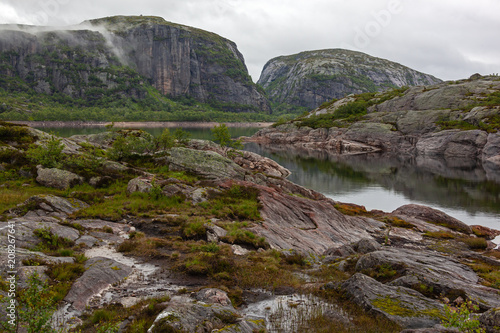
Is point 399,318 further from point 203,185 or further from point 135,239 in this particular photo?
point 203,185

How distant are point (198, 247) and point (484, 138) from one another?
114458 millimetres

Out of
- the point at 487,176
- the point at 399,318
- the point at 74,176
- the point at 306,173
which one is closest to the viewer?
the point at 399,318

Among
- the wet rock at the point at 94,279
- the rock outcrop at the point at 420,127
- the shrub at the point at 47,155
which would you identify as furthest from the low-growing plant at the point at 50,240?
the rock outcrop at the point at 420,127

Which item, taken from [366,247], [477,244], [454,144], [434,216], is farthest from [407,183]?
[366,247]

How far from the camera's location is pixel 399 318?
10289mm

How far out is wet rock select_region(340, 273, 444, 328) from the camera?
10.2 m

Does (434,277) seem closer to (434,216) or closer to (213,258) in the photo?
(213,258)

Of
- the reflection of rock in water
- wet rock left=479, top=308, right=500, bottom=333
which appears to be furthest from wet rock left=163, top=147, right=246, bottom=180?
wet rock left=479, top=308, right=500, bottom=333

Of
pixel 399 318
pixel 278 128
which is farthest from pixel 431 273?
pixel 278 128

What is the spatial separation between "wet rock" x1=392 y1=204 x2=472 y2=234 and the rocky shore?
1.12 meters

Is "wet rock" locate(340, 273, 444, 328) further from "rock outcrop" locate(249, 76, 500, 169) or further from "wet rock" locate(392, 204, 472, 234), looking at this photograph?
"rock outcrop" locate(249, 76, 500, 169)

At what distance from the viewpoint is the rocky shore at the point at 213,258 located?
10203mm

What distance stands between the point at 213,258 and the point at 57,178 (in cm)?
1982

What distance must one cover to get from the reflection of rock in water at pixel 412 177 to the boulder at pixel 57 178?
149 ft
